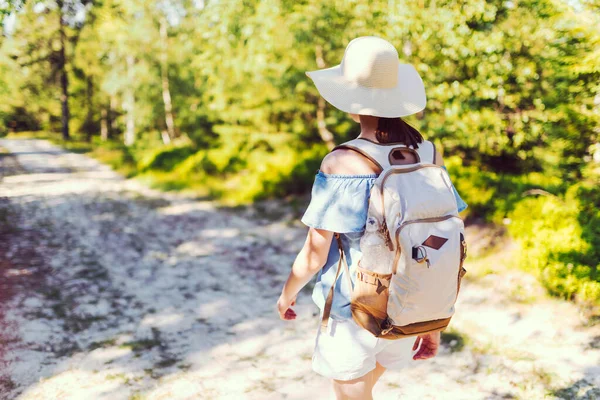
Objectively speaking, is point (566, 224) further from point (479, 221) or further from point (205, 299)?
point (205, 299)

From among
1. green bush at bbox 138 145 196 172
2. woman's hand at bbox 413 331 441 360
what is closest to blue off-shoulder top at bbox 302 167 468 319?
woman's hand at bbox 413 331 441 360

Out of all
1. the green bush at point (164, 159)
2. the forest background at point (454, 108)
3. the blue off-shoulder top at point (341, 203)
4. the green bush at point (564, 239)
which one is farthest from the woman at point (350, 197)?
the green bush at point (164, 159)

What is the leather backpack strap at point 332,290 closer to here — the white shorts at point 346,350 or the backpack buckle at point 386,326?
the white shorts at point 346,350

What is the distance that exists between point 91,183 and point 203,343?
975 centimetres

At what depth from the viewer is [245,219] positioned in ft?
30.1

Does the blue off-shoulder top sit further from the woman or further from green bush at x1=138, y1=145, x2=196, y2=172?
green bush at x1=138, y1=145, x2=196, y2=172

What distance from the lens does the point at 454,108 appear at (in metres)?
7.42

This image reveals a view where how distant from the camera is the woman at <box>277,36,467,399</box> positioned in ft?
5.88

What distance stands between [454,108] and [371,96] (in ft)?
19.8

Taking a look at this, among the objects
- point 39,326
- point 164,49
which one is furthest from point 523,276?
point 164,49

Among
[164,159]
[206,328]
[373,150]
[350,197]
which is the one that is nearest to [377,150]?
[373,150]

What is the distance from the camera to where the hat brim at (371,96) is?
185 centimetres

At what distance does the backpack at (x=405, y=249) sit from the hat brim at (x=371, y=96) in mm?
133

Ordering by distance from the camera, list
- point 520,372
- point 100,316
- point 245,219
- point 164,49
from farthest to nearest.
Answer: point 164,49 < point 245,219 < point 100,316 < point 520,372
